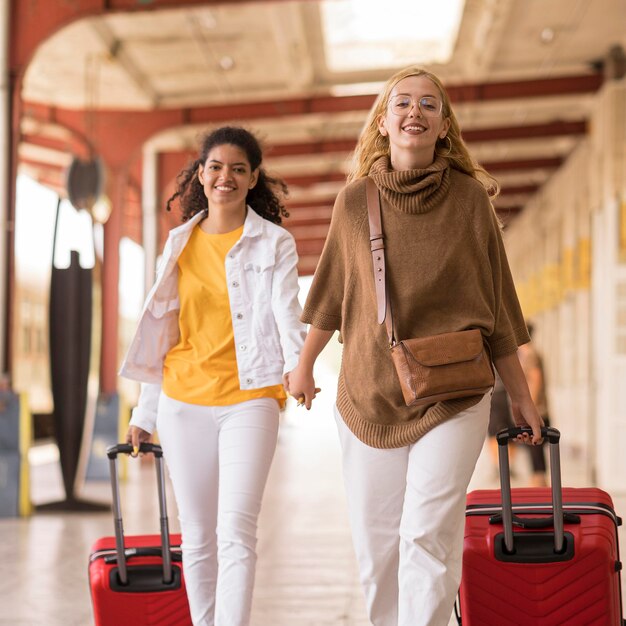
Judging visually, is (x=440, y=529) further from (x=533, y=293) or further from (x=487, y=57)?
(x=533, y=293)

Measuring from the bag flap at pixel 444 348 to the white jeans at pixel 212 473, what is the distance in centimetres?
72

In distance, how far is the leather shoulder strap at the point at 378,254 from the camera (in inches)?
102

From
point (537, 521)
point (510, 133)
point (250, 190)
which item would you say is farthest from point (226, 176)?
point (510, 133)

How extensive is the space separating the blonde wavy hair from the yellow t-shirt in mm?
571

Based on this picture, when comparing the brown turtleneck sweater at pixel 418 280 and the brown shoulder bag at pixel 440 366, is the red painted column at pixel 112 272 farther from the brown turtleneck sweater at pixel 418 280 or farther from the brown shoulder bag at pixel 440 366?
the brown shoulder bag at pixel 440 366

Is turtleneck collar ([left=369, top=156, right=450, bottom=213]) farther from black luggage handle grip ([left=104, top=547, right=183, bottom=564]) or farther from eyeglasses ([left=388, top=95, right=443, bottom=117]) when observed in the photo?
black luggage handle grip ([left=104, top=547, right=183, bottom=564])

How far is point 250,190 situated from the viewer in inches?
139

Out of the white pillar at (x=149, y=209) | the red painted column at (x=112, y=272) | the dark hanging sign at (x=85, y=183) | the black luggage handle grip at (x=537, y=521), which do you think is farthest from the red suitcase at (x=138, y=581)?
the white pillar at (x=149, y=209)

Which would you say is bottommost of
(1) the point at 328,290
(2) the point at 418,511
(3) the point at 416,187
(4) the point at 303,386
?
(2) the point at 418,511

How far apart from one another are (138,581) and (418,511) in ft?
3.74

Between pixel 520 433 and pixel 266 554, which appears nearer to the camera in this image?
pixel 520 433

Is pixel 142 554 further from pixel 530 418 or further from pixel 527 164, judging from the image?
pixel 527 164

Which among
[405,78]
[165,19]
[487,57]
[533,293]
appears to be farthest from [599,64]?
[405,78]

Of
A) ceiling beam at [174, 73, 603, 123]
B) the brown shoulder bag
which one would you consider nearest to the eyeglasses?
the brown shoulder bag
